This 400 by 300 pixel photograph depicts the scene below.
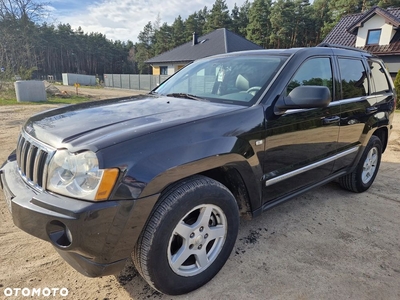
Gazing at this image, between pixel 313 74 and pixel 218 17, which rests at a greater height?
pixel 218 17

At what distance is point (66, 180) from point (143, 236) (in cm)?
57

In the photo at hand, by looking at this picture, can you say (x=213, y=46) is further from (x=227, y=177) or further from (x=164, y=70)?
(x=227, y=177)

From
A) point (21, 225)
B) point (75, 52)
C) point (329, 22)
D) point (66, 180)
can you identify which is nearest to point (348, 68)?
point (66, 180)

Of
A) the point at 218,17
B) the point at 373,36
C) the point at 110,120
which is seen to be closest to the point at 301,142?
the point at 110,120

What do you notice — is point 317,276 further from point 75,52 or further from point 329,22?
point 75,52

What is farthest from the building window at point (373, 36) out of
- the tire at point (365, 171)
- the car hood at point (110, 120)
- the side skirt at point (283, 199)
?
the car hood at point (110, 120)

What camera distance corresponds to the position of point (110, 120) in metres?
2.02

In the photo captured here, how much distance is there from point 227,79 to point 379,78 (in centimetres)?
248

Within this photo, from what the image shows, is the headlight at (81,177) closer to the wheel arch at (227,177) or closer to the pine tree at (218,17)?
the wheel arch at (227,177)

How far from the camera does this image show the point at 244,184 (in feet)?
7.23

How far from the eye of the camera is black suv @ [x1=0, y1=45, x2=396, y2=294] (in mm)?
1553

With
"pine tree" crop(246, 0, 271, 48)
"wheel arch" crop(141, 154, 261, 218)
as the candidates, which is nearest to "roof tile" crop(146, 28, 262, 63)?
"pine tree" crop(246, 0, 271, 48)

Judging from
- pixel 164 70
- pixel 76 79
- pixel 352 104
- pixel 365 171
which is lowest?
pixel 365 171

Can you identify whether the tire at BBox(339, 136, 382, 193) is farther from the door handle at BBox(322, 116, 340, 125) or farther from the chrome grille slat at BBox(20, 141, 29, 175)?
the chrome grille slat at BBox(20, 141, 29, 175)
